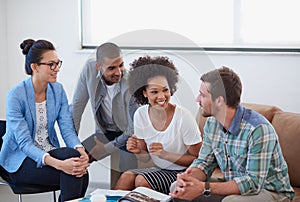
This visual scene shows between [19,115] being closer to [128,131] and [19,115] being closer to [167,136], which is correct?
[128,131]

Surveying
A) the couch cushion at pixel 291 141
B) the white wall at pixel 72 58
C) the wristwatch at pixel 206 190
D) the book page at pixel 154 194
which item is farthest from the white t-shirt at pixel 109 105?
the couch cushion at pixel 291 141

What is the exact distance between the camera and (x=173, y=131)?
255 centimetres

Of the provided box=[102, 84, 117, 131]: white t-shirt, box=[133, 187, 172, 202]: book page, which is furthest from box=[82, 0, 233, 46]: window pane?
box=[133, 187, 172, 202]: book page

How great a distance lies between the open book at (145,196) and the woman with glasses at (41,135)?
459mm

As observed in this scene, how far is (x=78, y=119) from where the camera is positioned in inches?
118

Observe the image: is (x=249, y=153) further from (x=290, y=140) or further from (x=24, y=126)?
(x=24, y=126)

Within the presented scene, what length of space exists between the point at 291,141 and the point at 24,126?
1401mm

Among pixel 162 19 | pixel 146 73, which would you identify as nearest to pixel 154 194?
pixel 146 73

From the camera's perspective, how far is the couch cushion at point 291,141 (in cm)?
259

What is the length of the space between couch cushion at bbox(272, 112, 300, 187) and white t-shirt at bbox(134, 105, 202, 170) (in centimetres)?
45

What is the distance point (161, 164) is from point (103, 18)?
153 cm

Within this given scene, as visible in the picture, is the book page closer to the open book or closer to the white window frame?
the open book

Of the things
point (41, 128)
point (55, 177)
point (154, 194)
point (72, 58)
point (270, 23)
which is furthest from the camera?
point (72, 58)

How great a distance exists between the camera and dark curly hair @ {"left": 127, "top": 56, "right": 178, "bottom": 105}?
7.72ft
